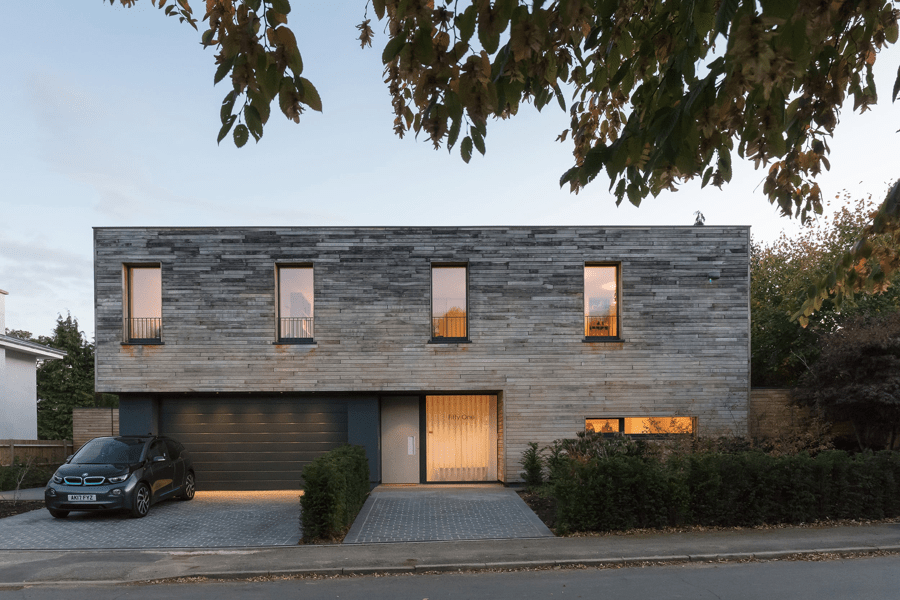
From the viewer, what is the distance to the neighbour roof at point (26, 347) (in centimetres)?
2080

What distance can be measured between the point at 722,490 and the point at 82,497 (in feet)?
36.6

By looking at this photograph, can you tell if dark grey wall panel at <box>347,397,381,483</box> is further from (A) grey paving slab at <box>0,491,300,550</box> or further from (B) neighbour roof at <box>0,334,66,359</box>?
(B) neighbour roof at <box>0,334,66,359</box>

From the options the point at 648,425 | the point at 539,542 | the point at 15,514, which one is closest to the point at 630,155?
the point at 539,542

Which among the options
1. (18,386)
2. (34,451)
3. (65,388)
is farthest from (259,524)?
(65,388)

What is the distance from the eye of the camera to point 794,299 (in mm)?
13945

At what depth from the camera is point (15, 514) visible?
11219 mm

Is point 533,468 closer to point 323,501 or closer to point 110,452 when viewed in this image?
point 323,501

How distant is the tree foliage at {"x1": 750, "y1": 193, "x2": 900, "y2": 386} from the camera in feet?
52.9

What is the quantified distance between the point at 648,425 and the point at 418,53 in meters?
13.0

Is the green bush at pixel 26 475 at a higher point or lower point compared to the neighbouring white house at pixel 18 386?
lower

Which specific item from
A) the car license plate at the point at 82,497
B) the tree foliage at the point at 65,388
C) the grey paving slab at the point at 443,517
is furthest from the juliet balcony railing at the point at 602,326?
the tree foliage at the point at 65,388

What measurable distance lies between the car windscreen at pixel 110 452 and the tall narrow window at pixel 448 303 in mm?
6576

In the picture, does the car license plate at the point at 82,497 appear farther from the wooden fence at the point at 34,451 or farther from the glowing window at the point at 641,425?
the glowing window at the point at 641,425

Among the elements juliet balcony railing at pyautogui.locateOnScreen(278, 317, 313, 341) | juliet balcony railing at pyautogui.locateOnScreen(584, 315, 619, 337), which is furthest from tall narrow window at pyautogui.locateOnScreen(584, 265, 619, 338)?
juliet balcony railing at pyautogui.locateOnScreen(278, 317, 313, 341)
